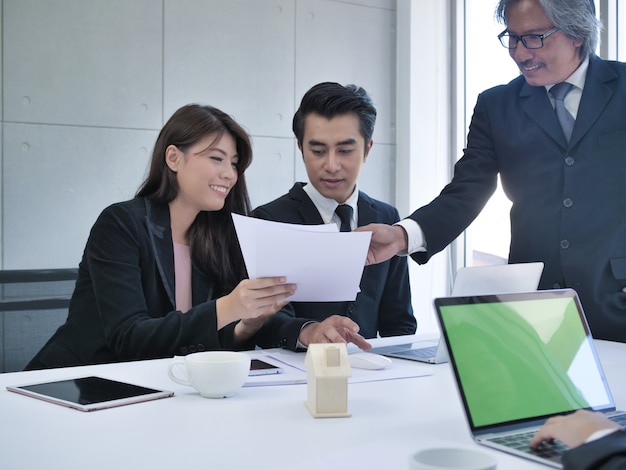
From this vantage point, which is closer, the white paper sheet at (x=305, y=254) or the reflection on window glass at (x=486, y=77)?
the white paper sheet at (x=305, y=254)

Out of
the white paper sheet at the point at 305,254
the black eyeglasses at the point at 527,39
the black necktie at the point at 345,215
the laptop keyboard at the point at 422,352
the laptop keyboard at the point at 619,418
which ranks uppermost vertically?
the black eyeglasses at the point at 527,39

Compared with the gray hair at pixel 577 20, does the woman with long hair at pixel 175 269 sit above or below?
below

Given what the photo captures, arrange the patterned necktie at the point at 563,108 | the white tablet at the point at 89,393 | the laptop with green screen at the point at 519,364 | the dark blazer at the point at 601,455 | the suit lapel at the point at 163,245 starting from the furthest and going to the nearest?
the suit lapel at the point at 163,245 < the patterned necktie at the point at 563,108 < the white tablet at the point at 89,393 < the laptop with green screen at the point at 519,364 < the dark blazer at the point at 601,455

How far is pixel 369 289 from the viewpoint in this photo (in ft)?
7.39

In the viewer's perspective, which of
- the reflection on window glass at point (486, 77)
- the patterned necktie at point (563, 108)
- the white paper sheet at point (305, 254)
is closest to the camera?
the white paper sheet at point (305, 254)

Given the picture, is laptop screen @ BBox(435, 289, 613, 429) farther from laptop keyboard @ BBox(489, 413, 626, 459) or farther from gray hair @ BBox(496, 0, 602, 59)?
gray hair @ BBox(496, 0, 602, 59)

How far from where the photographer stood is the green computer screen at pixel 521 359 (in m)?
1.00

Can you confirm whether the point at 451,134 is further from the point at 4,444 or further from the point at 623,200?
the point at 4,444

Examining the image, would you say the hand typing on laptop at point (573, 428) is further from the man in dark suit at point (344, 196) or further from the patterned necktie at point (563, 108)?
the man in dark suit at point (344, 196)

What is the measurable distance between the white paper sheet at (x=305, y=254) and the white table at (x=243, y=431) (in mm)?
283

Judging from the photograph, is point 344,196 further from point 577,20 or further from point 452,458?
point 452,458

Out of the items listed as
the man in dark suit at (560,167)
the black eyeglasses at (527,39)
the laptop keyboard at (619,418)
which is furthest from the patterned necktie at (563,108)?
the laptop keyboard at (619,418)

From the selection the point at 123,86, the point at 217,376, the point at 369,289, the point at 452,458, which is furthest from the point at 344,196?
the point at 123,86

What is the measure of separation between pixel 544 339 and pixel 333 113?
1.38m
